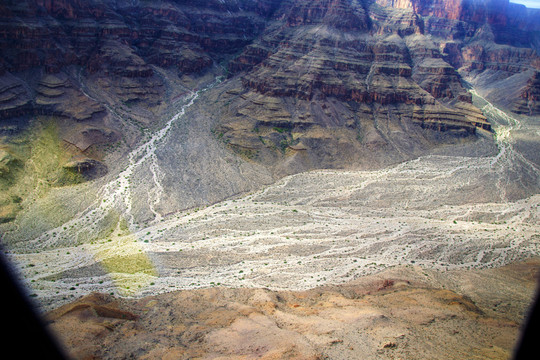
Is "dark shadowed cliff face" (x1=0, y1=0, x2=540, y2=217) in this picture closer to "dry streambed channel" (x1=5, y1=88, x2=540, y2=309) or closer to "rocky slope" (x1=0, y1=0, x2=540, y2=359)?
"rocky slope" (x1=0, y1=0, x2=540, y2=359)

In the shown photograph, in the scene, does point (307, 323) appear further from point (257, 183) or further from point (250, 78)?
point (250, 78)

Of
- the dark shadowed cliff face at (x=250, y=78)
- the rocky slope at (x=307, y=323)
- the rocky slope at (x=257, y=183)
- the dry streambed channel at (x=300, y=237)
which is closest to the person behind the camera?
the rocky slope at (x=307, y=323)

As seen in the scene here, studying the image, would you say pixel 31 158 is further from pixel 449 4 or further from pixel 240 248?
pixel 449 4

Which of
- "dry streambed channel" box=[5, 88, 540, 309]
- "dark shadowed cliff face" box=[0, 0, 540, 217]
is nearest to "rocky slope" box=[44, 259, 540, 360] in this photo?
"dry streambed channel" box=[5, 88, 540, 309]

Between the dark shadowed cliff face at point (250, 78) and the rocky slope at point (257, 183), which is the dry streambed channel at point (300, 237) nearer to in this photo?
the rocky slope at point (257, 183)

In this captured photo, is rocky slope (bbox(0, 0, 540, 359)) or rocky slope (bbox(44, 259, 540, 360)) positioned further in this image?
rocky slope (bbox(0, 0, 540, 359))

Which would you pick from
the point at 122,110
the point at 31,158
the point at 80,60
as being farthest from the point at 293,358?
the point at 80,60

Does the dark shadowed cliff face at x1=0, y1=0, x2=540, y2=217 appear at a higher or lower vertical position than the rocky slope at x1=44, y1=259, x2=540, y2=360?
higher

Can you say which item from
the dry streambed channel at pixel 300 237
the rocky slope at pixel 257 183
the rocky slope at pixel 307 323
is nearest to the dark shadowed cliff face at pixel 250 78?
the rocky slope at pixel 257 183
